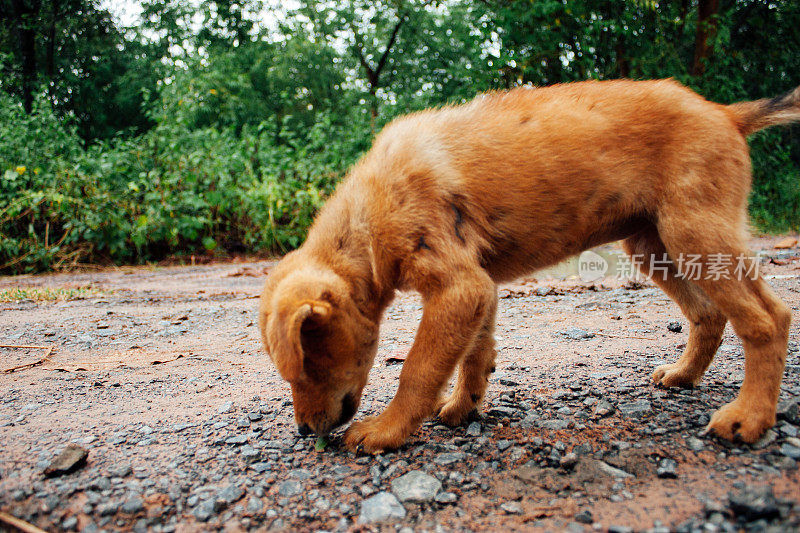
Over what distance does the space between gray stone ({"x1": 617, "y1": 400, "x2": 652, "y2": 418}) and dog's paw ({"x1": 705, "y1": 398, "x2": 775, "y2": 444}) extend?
1.41ft

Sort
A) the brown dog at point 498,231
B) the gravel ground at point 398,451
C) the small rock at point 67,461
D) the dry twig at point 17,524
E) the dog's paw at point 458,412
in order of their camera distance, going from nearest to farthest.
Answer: the dry twig at point 17,524, the gravel ground at point 398,451, the small rock at point 67,461, the brown dog at point 498,231, the dog's paw at point 458,412

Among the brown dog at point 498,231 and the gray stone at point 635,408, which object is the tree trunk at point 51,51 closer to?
the brown dog at point 498,231

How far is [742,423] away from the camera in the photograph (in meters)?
2.81

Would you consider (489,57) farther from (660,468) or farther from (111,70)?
(111,70)

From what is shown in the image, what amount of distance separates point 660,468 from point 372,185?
82.7 inches

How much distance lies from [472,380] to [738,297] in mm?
1552

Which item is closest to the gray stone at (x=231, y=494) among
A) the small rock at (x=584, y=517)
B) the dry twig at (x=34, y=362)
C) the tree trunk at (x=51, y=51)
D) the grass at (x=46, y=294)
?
the small rock at (x=584, y=517)

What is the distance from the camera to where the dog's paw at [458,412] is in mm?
3441

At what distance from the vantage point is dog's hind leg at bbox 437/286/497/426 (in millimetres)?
3463

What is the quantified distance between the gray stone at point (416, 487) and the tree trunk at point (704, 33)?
14529mm

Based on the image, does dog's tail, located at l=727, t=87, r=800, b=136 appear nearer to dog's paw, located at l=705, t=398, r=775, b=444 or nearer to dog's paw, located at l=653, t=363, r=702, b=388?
dog's paw, located at l=653, t=363, r=702, b=388

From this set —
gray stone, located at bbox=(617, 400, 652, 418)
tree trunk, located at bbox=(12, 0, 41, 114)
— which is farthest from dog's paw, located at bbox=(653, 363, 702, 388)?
tree trunk, located at bbox=(12, 0, 41, 114)

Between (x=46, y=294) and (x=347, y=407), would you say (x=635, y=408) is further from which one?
(x=46, y=294)

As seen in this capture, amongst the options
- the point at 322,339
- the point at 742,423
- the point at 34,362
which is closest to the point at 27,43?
the point at 34,362
